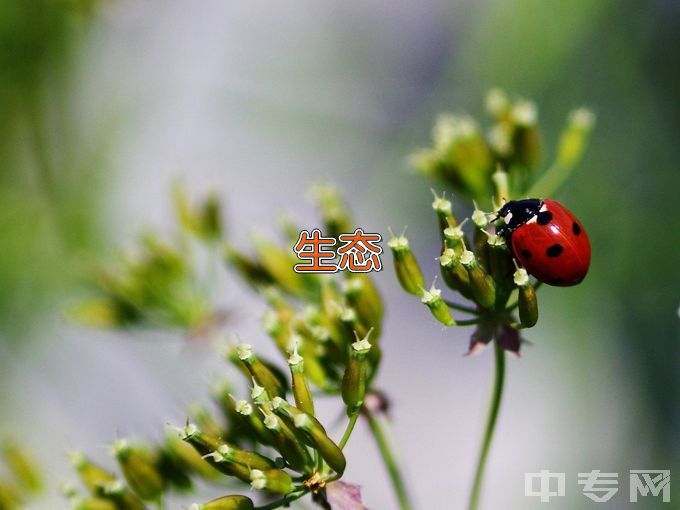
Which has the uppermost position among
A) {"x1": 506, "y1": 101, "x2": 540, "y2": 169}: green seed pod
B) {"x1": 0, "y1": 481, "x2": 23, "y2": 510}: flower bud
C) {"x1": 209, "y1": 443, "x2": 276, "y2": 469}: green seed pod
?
{"x1": 506, "y1": 101, "x2": 540, "y2": 169}: green seed pod

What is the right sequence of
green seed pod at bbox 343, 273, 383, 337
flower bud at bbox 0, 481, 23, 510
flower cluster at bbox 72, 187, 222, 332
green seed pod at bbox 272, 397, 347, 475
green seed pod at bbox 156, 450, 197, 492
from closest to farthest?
green seed pod at bbox 272, 397, 347, 475
green seed pod at bbox 343, 273, 383, 337
green seed pod at bbox 156, 450, 197, 492
flower bud at bbox 0, 481, 23, 510
flower cluster at bbox 72, 187, 222, 332

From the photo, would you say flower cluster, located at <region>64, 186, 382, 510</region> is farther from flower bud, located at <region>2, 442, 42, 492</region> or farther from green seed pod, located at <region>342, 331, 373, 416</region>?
flower bud, located at <region>2, 442, 42, 492</region>

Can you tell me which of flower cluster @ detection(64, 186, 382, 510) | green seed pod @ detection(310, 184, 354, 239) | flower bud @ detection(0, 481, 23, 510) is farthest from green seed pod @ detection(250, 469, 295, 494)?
flower bud @ detection(0, 481, 23, 510)

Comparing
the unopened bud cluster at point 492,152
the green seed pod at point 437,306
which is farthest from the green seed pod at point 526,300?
the unopened bud cluster at point 492,152

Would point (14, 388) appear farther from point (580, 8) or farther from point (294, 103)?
point (580, 8)

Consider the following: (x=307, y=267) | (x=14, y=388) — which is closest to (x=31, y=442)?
(x=14, y=388)

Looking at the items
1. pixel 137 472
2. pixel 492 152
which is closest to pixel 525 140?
pixel 492 152

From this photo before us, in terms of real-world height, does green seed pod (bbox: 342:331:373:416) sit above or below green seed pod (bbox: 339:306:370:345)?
below

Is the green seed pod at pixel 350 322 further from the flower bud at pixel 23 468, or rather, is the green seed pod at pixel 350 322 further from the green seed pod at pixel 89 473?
the flower bud at pixel 23 468
